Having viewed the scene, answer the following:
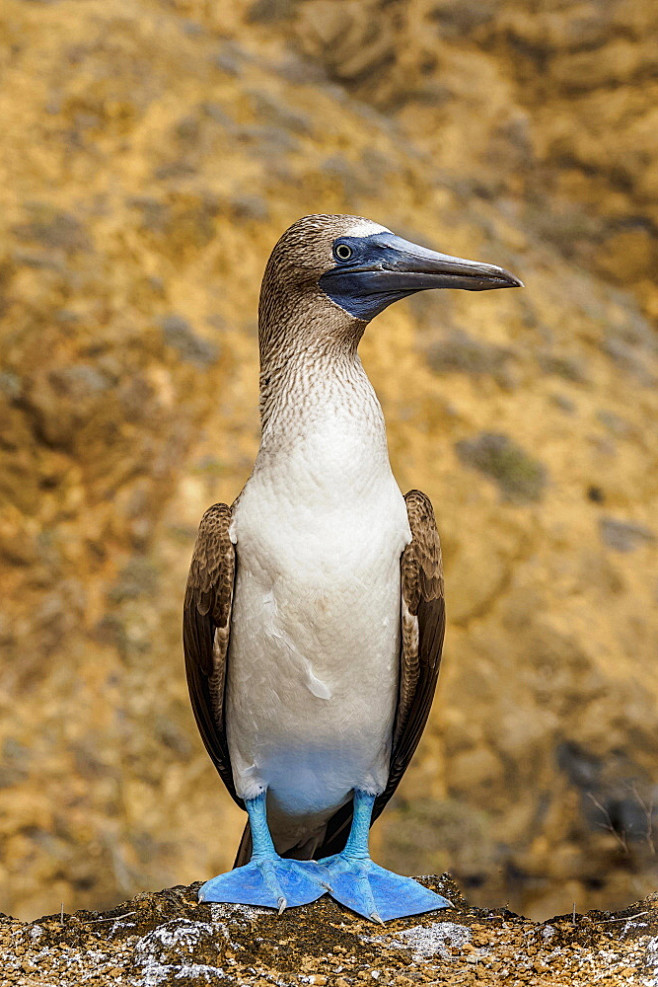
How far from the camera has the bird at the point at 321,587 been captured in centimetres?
402

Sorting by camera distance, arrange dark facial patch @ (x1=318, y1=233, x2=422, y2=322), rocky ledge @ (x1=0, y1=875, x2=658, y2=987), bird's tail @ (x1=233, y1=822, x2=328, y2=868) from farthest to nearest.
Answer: bird's tail @ (x1=233, y1=822, x2=328, y2=868) < dark facial patch @ (x1=318, y1=233, x2=422, y2=322) < rocky ledge @ (x1=0, y1=875, x2=658, y2=987)

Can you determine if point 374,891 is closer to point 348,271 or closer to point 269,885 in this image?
point 269,885

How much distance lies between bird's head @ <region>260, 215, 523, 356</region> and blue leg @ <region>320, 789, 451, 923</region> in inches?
78.9

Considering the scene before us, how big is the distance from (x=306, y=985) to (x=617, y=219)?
1396cm

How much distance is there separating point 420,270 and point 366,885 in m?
2.52

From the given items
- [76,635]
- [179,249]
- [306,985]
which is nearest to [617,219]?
[179,249]

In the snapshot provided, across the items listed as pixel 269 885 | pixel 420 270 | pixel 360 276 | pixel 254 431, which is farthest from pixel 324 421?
pixel 254 431

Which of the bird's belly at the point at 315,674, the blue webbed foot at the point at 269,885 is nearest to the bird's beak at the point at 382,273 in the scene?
the bird's belly at the point at 315,674

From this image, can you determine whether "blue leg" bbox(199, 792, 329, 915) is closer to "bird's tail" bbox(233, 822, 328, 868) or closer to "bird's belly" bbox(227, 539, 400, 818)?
"bird's belly" bbox(227, 539, 400, 818)

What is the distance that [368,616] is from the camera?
4.10 meters

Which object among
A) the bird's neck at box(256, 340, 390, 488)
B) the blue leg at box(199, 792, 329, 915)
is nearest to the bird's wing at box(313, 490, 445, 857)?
the bird's neck at box(256, 340, 390, 488)

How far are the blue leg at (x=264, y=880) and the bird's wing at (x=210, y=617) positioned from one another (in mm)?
425

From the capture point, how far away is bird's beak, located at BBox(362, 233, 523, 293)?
3.98m

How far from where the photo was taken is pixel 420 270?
4.07 m
